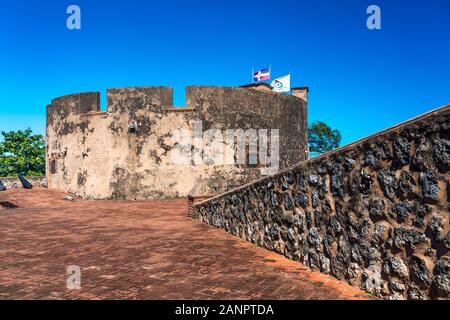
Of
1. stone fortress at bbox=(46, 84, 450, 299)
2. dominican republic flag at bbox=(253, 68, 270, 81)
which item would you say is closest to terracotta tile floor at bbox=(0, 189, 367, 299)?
stone fortress at bbox=(46, 84, 450, 299)

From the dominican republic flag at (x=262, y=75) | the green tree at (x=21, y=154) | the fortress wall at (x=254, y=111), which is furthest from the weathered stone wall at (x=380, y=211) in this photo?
the green tree at (x=21, y=154)

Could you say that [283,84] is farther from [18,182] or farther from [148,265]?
[148,265]

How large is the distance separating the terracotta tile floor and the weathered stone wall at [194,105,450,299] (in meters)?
0.32

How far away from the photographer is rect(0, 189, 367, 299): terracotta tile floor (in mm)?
3814

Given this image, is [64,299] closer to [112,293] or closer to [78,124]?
[112,293]

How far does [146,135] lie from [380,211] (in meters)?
13.3

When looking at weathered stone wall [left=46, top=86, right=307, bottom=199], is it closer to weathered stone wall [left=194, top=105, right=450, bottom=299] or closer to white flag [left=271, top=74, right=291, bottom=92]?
white flag [left=271, top=74, right=291, bottom=92]

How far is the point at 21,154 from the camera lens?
3528cm

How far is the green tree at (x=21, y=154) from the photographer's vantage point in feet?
113

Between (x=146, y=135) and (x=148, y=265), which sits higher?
(x=146, y=135)

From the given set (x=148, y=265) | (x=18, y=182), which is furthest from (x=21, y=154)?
(x=148, y=265)
